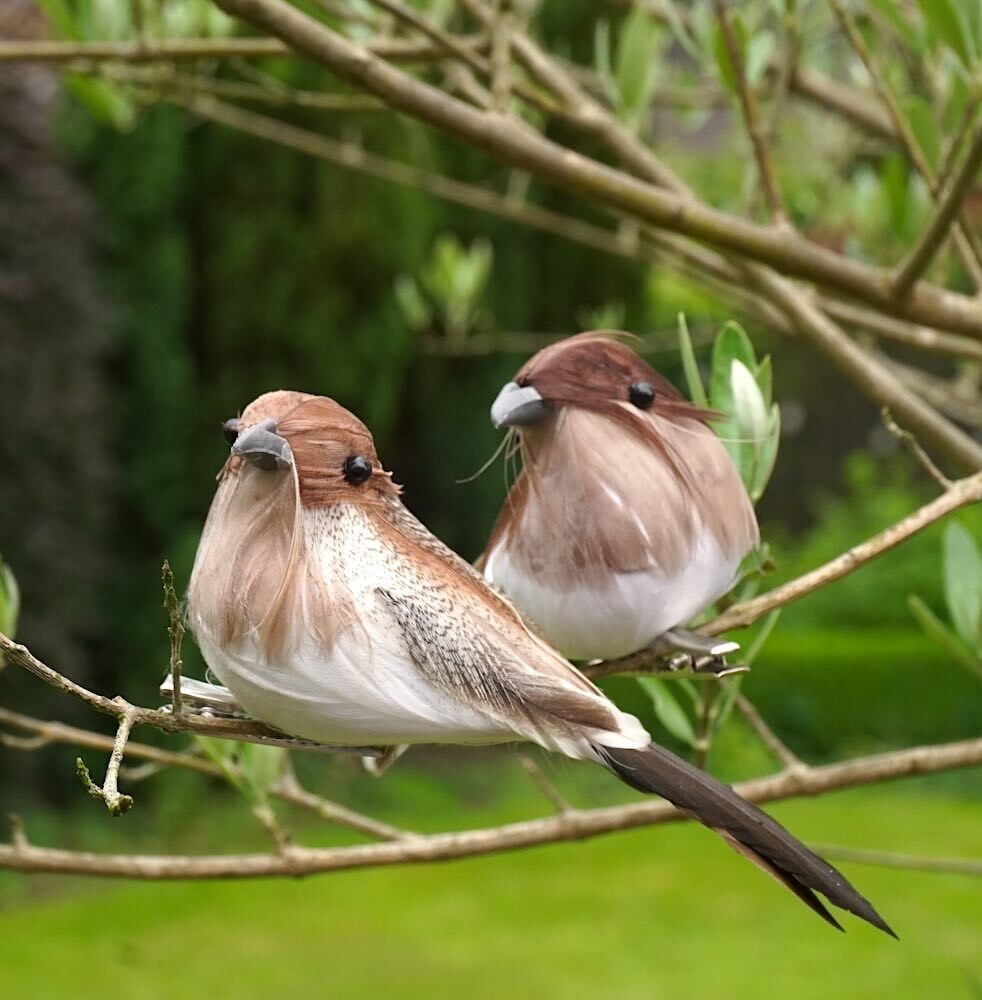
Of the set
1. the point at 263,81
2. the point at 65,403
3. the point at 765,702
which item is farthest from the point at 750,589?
the point at 765,702

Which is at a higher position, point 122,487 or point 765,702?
point 122,487

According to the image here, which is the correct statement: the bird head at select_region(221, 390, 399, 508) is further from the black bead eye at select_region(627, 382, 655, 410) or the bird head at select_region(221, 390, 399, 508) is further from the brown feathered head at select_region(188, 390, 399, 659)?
the black bead eye at select_region(627, 382, 655, 410)

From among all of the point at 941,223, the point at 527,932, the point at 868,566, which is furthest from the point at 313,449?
the point at 868,566

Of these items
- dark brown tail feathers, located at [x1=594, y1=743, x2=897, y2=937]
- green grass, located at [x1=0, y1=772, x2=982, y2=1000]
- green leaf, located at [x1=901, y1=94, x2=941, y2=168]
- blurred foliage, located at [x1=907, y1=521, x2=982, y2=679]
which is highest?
green leaf, located at [x1=901, y1=94, x2=941, y2=168]

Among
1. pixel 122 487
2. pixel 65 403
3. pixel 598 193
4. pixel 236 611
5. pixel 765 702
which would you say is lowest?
pixel 765 702

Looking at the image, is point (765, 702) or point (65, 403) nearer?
point (65, 403)

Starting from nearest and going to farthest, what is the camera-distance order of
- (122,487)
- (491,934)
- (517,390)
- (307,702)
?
(307,702)
(517,390)
(491,934)
(122,487)

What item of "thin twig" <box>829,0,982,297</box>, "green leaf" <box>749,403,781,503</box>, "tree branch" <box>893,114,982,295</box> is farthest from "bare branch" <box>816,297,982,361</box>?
"green leaf" <box>749,403,781,503</box>

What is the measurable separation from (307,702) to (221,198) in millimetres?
4740

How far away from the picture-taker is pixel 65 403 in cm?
421

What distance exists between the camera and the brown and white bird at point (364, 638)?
0.45 metres

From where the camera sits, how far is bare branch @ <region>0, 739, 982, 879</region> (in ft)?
2.72

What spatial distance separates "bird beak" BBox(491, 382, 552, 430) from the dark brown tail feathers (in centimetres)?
16

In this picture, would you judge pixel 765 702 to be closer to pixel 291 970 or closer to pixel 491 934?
pixel 491 934
